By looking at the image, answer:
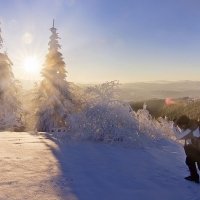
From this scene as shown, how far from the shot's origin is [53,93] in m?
37.5

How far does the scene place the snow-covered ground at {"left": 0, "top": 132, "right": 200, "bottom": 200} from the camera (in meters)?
6.21

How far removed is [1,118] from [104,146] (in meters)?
22.0

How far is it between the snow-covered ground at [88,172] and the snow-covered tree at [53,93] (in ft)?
86.0

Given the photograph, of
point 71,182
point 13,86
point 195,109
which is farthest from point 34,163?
point 195,109

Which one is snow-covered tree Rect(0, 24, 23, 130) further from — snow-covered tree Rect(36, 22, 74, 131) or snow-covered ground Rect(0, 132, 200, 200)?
snow-covered ground Rect(0, 132, 200, 200)

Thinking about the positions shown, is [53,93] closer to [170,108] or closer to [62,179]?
[62,179]

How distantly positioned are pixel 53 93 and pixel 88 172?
3021 cm

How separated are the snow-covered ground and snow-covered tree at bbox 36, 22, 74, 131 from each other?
86.0 ft

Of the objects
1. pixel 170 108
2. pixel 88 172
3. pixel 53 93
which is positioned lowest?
pixel 170 108

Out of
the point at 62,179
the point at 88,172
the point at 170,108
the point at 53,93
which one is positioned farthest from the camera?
the point at 170,108

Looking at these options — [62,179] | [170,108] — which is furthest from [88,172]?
[170,108]

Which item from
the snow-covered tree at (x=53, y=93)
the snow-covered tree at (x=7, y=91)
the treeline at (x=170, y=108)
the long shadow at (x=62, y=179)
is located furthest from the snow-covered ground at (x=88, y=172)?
the treeline at (x=170, y=108)

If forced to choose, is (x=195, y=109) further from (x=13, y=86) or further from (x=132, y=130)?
(x=132, y=130)

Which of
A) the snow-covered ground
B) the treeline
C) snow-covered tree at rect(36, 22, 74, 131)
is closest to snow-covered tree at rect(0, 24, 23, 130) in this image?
snow-covered tree at rect(36, 22, 74, 131)
